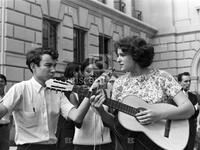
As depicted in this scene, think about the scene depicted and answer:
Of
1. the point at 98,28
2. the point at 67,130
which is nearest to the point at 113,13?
the point at 98,28

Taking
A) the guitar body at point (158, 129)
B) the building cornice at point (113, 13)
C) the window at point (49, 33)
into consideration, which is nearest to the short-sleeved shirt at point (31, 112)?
the guitar body at point (158, 129)

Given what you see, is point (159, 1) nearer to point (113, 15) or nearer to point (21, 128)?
point (113, 15)

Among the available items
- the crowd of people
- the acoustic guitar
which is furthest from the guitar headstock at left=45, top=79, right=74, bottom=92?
the acoustic guitar

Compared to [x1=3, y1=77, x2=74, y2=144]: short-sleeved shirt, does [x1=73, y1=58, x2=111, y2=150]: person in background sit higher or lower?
lower

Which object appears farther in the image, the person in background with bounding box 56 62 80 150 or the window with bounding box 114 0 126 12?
the window with bounding box 114 0 126 12

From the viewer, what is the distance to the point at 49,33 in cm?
1157

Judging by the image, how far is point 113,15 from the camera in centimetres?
1491

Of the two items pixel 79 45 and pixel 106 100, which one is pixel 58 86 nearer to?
pixel 106 100

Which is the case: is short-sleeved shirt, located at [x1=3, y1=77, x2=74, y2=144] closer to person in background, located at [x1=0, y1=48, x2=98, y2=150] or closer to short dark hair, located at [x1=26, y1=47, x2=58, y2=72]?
person in background, located at [x1=0, y1=48, x2=98, y2=150]

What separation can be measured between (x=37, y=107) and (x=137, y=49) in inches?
41.1

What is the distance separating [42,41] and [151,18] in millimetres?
9377

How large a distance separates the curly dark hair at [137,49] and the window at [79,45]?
946 cm

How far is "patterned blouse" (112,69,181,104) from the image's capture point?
3.02 meters

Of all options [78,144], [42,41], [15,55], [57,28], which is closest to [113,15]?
[57,28]
